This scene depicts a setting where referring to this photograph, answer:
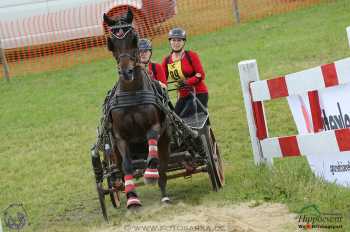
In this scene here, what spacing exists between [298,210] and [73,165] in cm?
618

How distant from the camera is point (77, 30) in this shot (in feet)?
73.8

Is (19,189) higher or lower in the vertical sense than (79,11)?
lower

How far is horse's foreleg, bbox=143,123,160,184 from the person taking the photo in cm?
862

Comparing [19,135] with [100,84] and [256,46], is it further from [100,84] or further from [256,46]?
[256,46]

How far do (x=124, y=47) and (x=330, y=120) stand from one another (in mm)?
2353

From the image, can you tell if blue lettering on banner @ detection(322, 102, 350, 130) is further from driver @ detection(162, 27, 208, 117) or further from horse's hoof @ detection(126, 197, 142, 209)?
driver @ detection(162, 27, 208, 117)

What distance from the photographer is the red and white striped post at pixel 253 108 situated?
10078mm

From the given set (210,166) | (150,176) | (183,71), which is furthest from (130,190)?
(183,71)

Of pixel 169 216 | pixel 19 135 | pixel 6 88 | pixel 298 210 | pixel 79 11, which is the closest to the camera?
pixel 298 210

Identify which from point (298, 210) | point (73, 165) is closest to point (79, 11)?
point (73, 165)

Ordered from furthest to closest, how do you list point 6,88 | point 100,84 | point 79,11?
point 79,11 < point 6,88 < point 100,84

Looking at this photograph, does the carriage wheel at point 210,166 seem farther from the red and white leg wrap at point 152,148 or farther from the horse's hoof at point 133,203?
the horse's hoof at point 133,203

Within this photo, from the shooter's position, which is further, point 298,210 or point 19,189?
point 19,189

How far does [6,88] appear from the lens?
68.0ft
